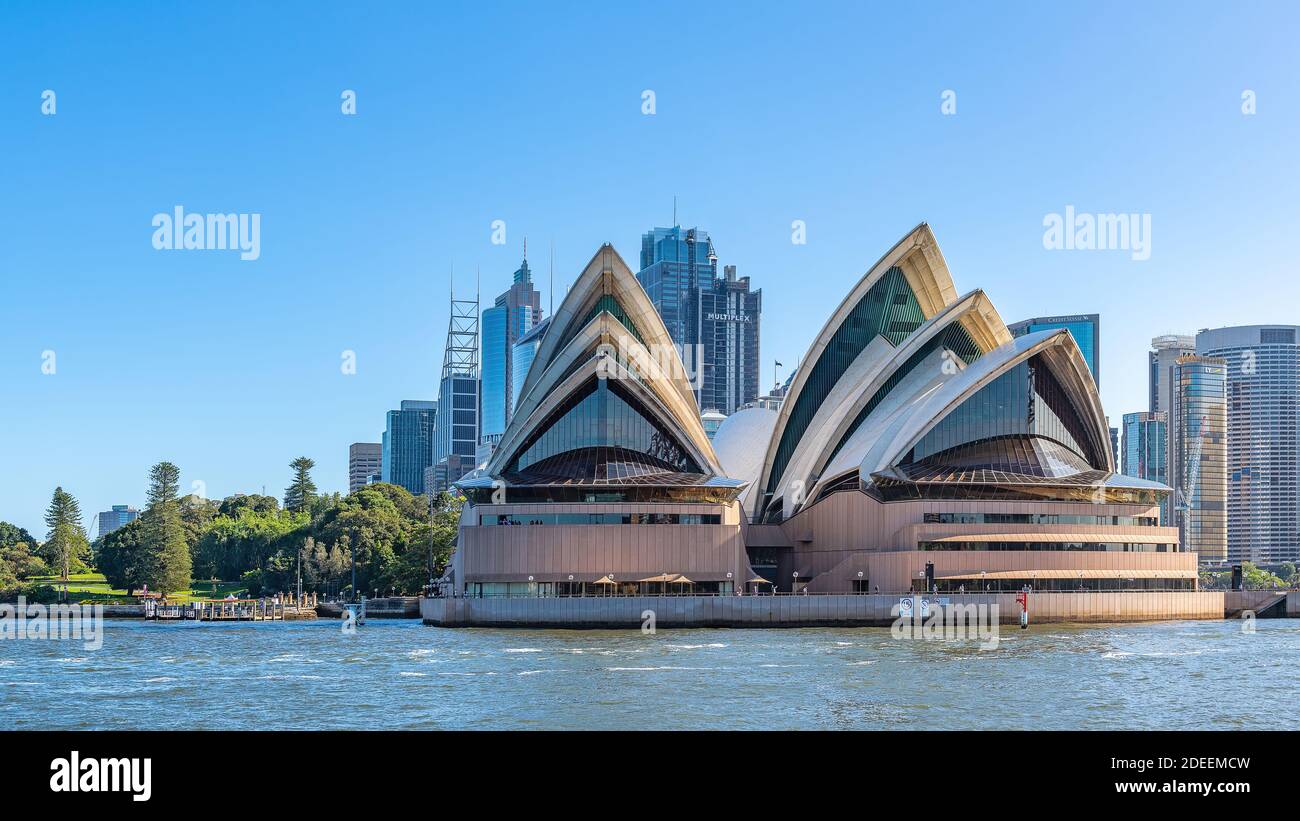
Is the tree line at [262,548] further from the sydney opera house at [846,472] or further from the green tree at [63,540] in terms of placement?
the sydney opera house at [846,472]

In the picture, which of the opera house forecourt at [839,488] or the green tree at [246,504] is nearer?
the opera house forecourt at [839,488]

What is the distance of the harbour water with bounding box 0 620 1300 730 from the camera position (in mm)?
34281

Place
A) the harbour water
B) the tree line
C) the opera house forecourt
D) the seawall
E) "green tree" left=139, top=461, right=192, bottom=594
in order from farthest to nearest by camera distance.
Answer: "green tree" left=139, top=461, right=192, bottom=594 < the tree line < the opera house forecourt < the seawall < the harbour water

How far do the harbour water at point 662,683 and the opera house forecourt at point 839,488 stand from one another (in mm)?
12546

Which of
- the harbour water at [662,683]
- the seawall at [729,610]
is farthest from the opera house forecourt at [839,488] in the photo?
the harbour water at [662,683]

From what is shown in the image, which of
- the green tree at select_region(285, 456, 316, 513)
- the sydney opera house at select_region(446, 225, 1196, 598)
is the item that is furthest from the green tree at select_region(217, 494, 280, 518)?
the sydney opera house at select_region(446, 225, 1196, 598)

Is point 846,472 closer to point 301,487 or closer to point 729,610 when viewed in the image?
point 729,610

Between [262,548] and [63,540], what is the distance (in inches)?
930

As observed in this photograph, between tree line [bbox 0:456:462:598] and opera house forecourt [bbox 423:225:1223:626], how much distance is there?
110 ft

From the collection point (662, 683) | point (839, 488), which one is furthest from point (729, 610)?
point (662, 683)

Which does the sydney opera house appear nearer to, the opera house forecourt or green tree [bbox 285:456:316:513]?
the opera house forecourt

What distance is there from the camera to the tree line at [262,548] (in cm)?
12638
